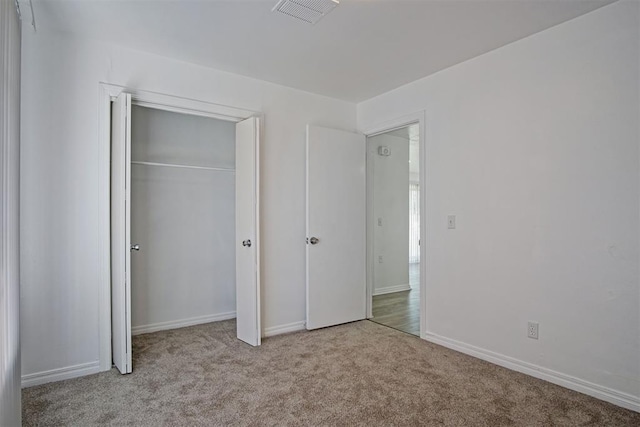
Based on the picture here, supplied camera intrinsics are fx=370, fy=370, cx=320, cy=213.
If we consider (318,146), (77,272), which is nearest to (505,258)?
(318,146)

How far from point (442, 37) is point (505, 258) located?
5.66 ft

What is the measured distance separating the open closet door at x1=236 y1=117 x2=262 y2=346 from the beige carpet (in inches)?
10.4

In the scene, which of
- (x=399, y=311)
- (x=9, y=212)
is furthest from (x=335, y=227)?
(x=9, y=212)

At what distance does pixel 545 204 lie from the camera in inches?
103

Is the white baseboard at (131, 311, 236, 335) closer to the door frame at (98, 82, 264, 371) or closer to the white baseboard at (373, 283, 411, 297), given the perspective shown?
the door frame at (98, 82, 264, 371)

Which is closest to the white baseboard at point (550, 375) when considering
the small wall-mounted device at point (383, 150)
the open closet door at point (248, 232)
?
the open closet door at point (248, 232)

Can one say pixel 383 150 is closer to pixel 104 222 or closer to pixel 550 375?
pixel 550 375

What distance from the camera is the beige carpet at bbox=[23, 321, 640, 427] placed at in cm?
210

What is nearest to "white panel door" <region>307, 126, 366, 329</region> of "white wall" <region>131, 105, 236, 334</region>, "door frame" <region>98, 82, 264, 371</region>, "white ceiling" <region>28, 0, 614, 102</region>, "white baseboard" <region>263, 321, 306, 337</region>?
"white baseboard" <region>263, 321, 306, 337</region>

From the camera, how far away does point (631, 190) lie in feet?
7.26

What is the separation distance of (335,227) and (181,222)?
166 centimetres

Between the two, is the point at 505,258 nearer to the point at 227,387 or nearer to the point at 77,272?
the point at 227,387

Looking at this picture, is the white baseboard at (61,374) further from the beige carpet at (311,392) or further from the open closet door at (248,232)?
the open closet door at (248,232)

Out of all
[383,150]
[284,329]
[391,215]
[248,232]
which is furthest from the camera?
[391,215]
